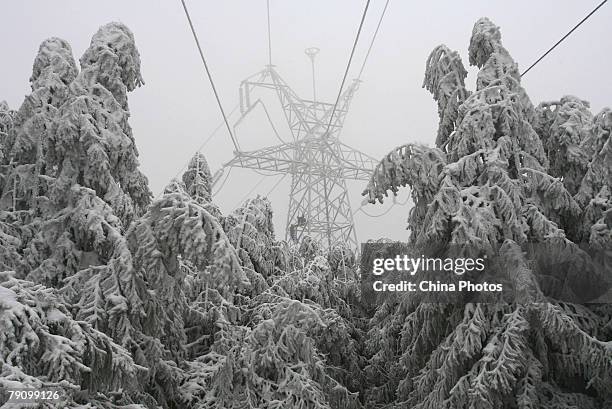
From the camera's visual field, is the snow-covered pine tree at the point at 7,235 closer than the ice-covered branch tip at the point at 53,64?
Yes

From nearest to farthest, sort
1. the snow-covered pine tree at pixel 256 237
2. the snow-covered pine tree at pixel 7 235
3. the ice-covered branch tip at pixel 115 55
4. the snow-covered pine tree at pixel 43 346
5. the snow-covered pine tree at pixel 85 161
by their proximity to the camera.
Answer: the snow-covered pine tree at pixel 43 346, the snow-covered pine tree at pixel 85 161, the snow-covered pine tree at pixel 7 235, the ice-covered branch tip at pixel 115 55, the snow-covered pine tree at pixel 256 237

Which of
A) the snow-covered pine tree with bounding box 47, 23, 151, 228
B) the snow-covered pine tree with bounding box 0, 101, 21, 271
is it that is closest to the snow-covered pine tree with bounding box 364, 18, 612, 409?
the snow-covered pine tree with bounding box 47, 23, 151, 228

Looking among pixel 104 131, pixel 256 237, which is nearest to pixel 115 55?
pixel 104 131

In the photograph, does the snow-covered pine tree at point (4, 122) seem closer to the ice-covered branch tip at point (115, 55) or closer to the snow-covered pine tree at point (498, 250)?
the ice-covered branch tip at point (115, 55)

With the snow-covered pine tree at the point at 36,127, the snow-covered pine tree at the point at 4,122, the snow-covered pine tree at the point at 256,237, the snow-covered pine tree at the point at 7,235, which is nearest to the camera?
the snow-covered pine tree at the point at 7,235

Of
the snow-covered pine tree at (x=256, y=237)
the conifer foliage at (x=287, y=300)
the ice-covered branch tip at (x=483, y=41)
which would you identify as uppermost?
the ice-covered branch tip at (x=483, y=41)

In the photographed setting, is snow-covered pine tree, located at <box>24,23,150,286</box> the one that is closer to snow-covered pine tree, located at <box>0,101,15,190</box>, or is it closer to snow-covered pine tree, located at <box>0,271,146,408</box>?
snow-covered pine tree, located at <box>0,101,15,190</box>

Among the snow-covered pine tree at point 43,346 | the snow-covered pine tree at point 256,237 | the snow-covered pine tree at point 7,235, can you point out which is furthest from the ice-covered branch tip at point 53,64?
the snow-covered pine tree at point 256,237

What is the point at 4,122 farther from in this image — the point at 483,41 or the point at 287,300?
the point at 483,41
